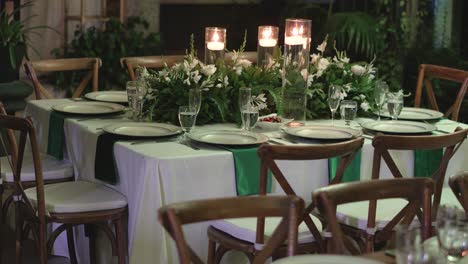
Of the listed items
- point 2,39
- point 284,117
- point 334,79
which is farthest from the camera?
point 2,39

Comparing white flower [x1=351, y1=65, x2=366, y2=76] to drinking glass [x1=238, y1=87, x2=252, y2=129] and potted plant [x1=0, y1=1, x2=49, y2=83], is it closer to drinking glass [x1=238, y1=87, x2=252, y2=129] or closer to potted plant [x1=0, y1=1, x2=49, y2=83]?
drinking glass [x1=238, y1=87, x2=252, y2=129]

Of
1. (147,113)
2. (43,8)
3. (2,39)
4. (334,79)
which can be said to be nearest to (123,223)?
(147,113)

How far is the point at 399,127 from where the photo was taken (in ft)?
12.8

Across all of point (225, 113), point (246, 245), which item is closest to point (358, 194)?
point (246, 245)

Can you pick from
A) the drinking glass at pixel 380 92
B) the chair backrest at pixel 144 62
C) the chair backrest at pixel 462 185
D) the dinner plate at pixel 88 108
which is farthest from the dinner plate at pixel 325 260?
the chair backrest at pixel 144 62

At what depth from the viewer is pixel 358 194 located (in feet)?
8.08

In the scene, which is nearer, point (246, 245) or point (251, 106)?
point (246, 245)

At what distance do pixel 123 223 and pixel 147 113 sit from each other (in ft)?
1.80

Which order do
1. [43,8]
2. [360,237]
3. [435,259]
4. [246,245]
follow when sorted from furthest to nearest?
[43,8] → [360,237] → [246,245] → [435,259]

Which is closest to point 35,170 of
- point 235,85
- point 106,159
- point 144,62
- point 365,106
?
point 106,159

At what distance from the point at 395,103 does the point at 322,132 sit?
0.44m

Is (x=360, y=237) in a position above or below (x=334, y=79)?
below

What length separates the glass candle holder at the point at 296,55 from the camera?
12.9 feet

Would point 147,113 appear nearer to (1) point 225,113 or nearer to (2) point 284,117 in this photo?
(1) point 225,113
